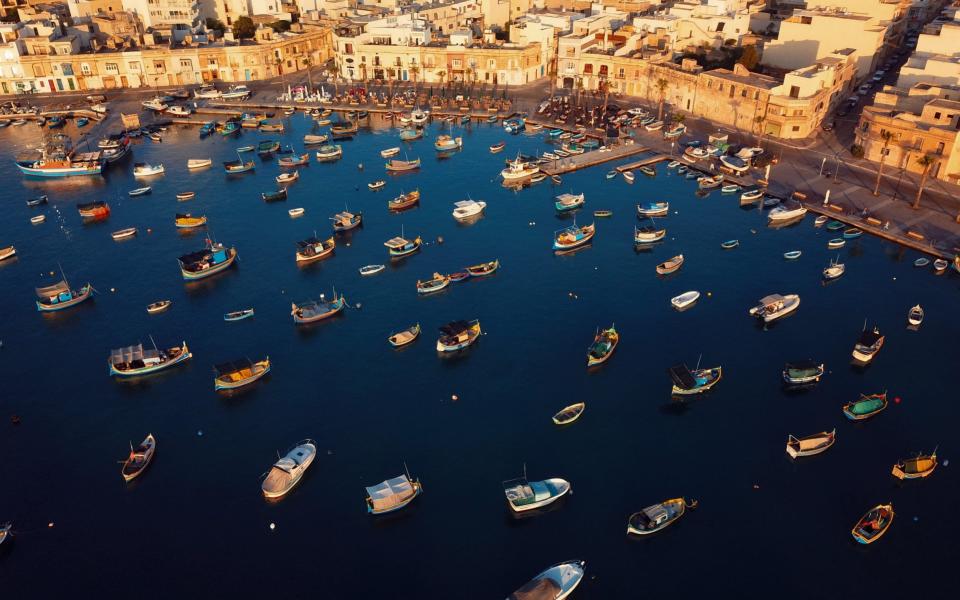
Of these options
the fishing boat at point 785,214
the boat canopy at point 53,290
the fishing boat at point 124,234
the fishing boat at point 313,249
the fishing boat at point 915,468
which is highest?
the fishing boat at point 785,214

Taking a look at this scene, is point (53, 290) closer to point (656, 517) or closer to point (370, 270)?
point (370, 270)

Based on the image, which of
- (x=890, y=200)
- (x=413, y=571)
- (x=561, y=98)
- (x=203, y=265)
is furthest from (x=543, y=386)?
(x=561, y=98)

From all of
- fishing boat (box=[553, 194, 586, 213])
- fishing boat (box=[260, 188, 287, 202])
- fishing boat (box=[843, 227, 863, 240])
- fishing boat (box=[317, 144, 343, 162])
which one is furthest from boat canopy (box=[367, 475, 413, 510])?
fishing boat (box=[317, 144, 343, 162])

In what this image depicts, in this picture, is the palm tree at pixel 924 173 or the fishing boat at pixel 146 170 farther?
the fishing boat at pixel 146 170

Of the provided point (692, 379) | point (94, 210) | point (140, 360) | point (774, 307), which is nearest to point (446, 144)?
point (94, 210)

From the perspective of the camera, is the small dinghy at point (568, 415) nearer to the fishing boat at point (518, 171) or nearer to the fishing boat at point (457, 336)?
the fishing boat at point (457, 336)

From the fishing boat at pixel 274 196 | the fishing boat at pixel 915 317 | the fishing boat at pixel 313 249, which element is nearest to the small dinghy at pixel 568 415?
the fishing boat at pixel 915 317
